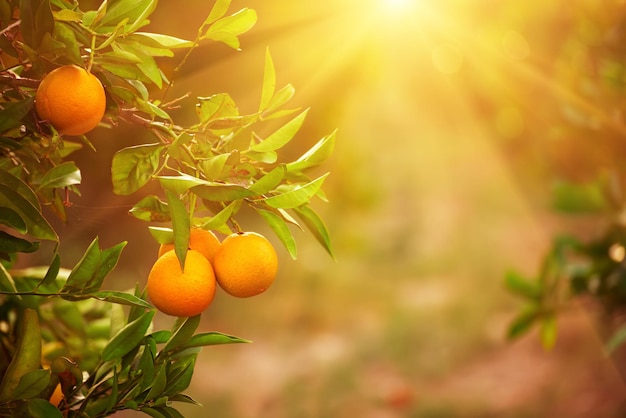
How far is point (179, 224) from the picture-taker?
43 centimetres

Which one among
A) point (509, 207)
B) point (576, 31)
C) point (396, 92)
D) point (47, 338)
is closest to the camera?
point (47, 338)

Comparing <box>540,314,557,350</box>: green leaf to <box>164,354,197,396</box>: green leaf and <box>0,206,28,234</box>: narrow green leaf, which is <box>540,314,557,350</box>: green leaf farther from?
<box>0,206,28,234</box>: narrow green leaf

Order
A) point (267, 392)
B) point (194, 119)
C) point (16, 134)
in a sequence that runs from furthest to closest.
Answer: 1. point (267, 392)
2. point (194, 119)
3. point (16, 134)

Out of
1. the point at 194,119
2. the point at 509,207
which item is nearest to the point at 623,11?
the point at 194,119

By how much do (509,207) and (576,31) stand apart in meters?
2.80

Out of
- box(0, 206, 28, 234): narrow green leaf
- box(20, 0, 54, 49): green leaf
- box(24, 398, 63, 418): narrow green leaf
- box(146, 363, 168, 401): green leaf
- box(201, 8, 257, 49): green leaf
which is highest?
box(201, 8, 257, 49): green leaf

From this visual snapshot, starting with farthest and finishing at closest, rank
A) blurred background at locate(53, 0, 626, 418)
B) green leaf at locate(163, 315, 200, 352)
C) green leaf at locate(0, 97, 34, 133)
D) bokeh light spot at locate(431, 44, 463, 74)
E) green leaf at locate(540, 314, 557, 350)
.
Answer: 1. bokeh light spot at locate(431, 44, 463, 74)
2. blurred background at locate(53, 0, 626, 418)
3. green leaf at locate(540, 314, 557, 350)
4. green leaf at locate(163, 315, 200, 352)
5. green leaf at locate(0, 97, 34, 133)

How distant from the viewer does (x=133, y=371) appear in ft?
1.72

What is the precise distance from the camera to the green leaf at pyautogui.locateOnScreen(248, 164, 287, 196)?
434mm

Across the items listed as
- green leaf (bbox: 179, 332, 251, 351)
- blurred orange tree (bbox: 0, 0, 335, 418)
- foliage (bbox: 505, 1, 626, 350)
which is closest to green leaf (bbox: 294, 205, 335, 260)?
blurred orange tree (bbox: 0, 0, 335, 418)

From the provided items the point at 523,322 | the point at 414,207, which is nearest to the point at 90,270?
the point at 523,322

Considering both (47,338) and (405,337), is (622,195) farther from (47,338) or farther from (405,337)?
(405,337)

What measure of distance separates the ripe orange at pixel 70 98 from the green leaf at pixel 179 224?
0.08 meters

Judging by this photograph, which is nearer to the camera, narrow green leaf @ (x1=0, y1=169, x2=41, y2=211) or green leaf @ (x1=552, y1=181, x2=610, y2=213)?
narrow green leaf @ (x1=0, y1=169, x2=41, y2=211)
